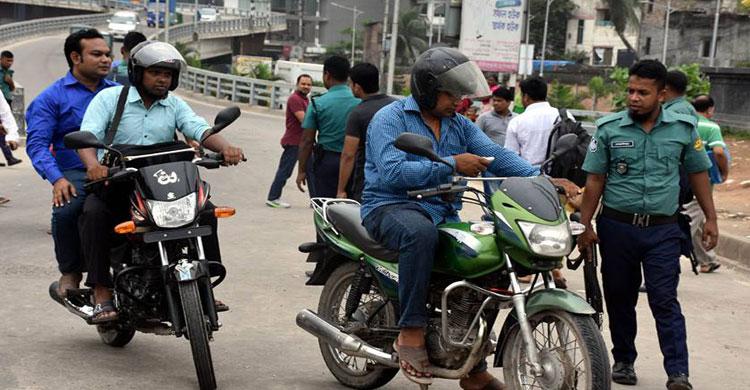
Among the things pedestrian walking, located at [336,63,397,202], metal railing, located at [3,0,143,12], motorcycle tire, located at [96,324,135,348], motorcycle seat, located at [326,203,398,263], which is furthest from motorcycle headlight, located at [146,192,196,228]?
metal railing, located at [3,0,143,12]

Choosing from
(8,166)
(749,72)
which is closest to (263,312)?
(8,166)

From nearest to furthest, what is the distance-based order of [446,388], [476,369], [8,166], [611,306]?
[476,369], [446,388], [611,306], [8,166]

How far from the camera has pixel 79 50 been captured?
737cm

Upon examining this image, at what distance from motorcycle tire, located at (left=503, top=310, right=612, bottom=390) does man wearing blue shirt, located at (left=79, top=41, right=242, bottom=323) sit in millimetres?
1892

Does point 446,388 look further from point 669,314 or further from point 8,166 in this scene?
point 8,166

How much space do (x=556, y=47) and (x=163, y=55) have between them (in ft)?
325

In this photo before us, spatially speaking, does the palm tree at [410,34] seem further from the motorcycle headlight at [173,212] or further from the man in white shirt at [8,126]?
the motorcycle headlight at [173,212]

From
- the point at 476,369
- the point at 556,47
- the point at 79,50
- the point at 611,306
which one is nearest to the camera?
the point at 476,369

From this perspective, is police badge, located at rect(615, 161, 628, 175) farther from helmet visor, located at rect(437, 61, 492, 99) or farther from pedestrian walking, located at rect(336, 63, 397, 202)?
pedestrian walking, located at rect(336, 63, 397, 202)

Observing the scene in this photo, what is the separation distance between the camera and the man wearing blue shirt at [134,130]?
6.36 meters

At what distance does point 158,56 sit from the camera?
6484 millimetres

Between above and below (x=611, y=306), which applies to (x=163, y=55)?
above

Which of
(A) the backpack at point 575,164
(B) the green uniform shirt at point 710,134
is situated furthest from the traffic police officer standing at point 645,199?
(B) the green uniform shirt at point 710,134

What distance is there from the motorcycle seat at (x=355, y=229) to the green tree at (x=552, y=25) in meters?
92.0
